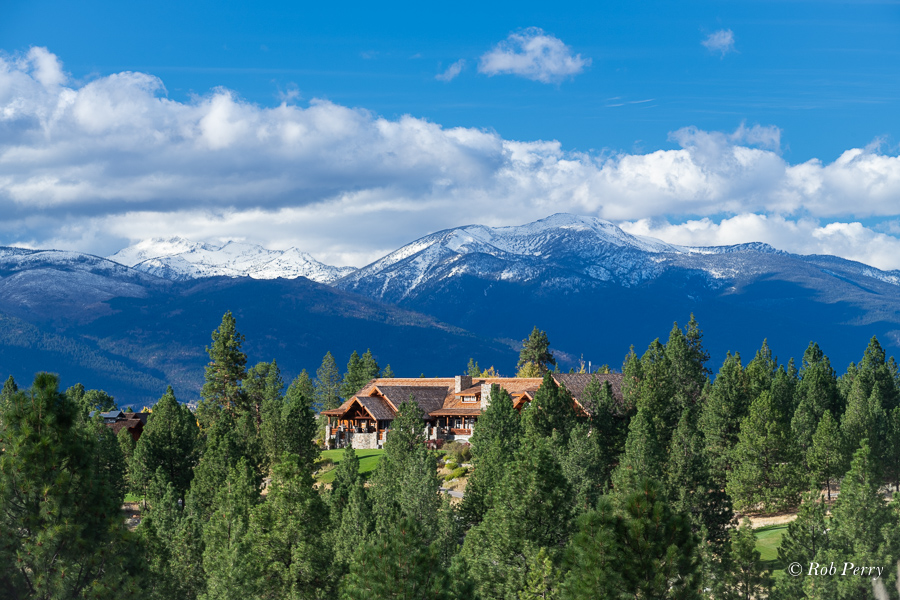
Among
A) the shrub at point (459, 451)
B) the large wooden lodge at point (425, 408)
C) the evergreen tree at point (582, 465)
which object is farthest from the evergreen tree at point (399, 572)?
the large wooden lodge at point (425, 408)

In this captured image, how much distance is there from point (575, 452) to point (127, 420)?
77827mm

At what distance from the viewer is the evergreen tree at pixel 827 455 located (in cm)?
7331

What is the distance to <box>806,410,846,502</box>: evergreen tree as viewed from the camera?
241ft

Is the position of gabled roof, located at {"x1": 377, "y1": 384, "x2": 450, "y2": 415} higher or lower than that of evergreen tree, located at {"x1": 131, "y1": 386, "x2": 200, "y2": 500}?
higher

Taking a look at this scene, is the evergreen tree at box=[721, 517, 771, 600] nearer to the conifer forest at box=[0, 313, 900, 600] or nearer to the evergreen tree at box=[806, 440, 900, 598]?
the conifer forest at box=[0, 313, 900, 600]

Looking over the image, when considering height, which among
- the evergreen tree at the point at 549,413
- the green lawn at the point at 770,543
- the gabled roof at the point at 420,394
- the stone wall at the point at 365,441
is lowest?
the green lawn at the point at 770,543

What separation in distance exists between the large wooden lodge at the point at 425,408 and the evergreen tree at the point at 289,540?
5277cm

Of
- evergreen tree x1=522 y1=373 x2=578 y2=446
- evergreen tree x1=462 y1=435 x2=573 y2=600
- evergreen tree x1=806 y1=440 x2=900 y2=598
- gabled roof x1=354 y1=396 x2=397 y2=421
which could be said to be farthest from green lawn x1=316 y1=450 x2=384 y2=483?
evergreen tree x1=806 y1=440 x2=900 y2=598

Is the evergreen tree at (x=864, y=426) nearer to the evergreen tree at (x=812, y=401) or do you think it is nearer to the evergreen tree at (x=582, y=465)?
the evergreen tree at (x=812, y=401)

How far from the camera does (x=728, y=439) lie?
274 feet

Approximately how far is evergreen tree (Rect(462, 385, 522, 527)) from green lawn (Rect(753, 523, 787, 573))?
1642 centimetres

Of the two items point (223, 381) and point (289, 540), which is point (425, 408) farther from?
point (289, 540)

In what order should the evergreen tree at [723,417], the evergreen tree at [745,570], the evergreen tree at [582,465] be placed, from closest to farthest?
the evergreen tree at [745,570] < the evergreen tree at [582,465] < the evergreen tree at [723,417]

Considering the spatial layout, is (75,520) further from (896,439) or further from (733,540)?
(896,439)
